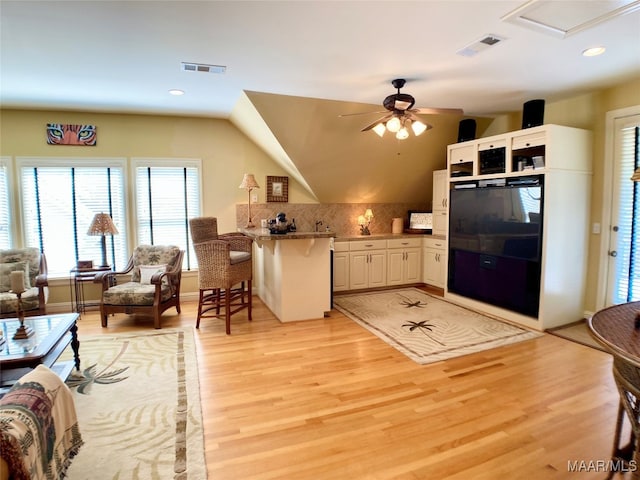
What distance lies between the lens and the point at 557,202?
3938 millimetres

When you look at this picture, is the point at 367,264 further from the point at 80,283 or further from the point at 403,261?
the point at 80,283

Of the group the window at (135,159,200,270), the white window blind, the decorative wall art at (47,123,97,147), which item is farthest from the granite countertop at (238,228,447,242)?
the decorative wall art at (47,123,97,147)

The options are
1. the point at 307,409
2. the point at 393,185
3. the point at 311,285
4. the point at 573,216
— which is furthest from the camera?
the point at 393,185

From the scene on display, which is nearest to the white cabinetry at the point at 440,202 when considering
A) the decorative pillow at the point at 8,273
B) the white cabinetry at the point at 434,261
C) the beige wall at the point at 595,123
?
the white cabinetry at the point at 434,261

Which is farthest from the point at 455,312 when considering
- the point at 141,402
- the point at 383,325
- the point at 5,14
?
the point at 5,14

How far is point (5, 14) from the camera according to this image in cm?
235

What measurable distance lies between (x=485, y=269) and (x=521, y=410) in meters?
2.41

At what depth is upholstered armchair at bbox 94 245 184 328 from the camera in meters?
4.19

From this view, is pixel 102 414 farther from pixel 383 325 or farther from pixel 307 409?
pixel 383 325

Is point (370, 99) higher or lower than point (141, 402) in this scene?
higher

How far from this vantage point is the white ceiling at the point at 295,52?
7.77 feet

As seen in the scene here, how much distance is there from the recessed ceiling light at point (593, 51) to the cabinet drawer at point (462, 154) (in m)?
1.67

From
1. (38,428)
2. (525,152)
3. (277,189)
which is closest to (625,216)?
(525,152)

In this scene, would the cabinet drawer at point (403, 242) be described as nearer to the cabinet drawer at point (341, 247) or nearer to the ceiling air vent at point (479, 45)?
the cabinet drawer at point (341, 247)
